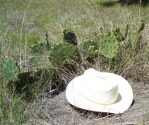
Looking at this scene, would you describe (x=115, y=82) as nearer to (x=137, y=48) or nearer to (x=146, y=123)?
(x=146, y=123)

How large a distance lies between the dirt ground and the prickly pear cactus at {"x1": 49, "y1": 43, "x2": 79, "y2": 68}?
36 cm

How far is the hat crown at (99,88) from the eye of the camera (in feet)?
12.3

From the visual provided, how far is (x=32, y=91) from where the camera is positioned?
3973mm

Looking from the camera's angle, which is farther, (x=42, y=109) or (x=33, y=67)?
(x=33, y=67)

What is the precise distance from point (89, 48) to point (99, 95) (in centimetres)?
75

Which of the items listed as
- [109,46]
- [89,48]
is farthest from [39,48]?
[109,46]

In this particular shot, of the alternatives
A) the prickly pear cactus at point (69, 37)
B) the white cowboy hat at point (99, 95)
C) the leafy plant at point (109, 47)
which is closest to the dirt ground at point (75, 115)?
the white cowboy hat at point (99, 95)

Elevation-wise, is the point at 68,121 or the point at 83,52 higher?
the point at 83,52

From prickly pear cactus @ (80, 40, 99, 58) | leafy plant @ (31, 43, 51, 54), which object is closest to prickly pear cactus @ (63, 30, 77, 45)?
prickly pear cactus @ (80, 40, 99, 58)

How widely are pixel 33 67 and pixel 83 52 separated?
0.61 m

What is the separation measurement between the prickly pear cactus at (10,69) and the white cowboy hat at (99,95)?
21.1 inches

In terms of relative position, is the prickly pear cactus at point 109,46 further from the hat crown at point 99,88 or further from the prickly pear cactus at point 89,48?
the hat crown at point 99,88

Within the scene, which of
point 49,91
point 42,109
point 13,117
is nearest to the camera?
point 13,117

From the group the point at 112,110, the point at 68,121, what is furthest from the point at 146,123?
the point at 68,121
